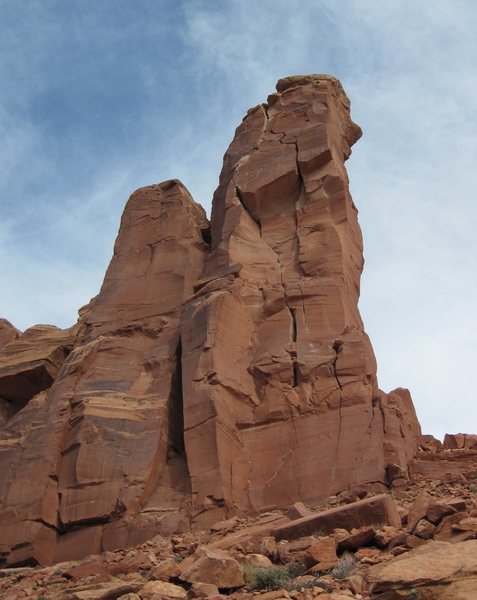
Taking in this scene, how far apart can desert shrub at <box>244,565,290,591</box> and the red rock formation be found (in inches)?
317

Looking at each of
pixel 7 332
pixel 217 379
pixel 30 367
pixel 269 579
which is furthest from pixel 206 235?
pixel 269 579

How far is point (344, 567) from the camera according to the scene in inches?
513

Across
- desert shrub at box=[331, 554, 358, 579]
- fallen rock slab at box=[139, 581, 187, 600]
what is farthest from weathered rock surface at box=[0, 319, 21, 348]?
desert shrub at box=[331, 554, 358, 579]

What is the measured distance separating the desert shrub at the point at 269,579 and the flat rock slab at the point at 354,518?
2.27m

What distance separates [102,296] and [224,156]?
23.2 feet

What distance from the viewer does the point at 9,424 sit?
26.5 meters

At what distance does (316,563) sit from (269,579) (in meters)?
0.94

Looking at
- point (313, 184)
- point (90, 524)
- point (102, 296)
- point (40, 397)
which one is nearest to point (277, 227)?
point (313, 184)

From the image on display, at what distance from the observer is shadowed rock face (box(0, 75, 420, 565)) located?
2217cm

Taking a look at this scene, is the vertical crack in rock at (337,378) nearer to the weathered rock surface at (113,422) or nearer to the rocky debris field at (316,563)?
the rocky debris field at (316,563)

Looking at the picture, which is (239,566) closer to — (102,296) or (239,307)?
(239,307)

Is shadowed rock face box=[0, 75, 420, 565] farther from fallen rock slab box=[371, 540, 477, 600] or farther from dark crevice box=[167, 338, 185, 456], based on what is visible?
fallen rock slab box=[371, 540, 477, 600]

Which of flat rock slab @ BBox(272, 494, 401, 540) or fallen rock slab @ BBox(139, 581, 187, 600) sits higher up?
flat rock slab @ BBox(272, 494, 401, 540)

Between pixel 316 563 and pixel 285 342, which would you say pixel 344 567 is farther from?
pixel 285 342
